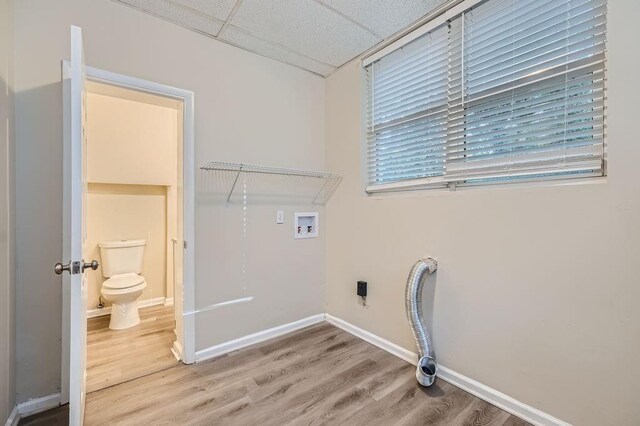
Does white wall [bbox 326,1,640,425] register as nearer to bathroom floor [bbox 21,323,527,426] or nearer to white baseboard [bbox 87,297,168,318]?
bathroom floor [bbox 21,323,527,426]

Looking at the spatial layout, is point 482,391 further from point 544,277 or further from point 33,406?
point 33,406

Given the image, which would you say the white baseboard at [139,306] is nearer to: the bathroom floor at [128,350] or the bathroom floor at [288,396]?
the bathroom floor at [128,350]

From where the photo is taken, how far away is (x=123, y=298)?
2.71 metres

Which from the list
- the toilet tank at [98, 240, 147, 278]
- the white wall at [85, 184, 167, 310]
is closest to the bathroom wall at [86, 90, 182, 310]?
the white wall at [85, 184, 167, 310]

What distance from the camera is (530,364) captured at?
5.19ft

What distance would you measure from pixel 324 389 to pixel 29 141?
7.57 ft

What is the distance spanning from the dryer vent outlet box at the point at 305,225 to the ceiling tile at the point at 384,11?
5.43 feet

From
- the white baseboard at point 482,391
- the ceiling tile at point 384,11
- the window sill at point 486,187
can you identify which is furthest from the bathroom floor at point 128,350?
the ceiling tile at point 384,11

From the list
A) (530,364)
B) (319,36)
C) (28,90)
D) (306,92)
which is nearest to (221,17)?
(319,36)

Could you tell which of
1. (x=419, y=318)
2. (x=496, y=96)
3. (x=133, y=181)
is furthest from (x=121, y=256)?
(x=496, y=96)

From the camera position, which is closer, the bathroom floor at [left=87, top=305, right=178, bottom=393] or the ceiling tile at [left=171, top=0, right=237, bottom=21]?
the ceiling tile at [left=171, top=0, right=237, bottom=21]

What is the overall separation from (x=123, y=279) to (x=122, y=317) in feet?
1.21

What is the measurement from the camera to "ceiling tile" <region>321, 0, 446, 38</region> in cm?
187

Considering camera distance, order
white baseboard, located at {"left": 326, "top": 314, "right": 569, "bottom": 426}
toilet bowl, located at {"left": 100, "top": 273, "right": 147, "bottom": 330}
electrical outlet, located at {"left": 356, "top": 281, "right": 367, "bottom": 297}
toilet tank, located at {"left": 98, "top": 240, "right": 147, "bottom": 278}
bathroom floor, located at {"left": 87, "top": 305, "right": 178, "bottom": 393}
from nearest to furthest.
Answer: white baseboard, located at {"left": 326, "top": 314, "right": 569, "bottom": 426} < bathroom floor, located at {"left": 87, "top": 305, "right": 178, "bottom": 393} < electrical outlet, located at {"left": 356, "top": 281, "right": 367, "bottom": 297} < toilet bowl, located at {"left": 100, "top": 273, "right": 147, "bottom": 330} < toilet tank, located at {"left": 98, "top": 240, "right": 147, "bottom": 278}
